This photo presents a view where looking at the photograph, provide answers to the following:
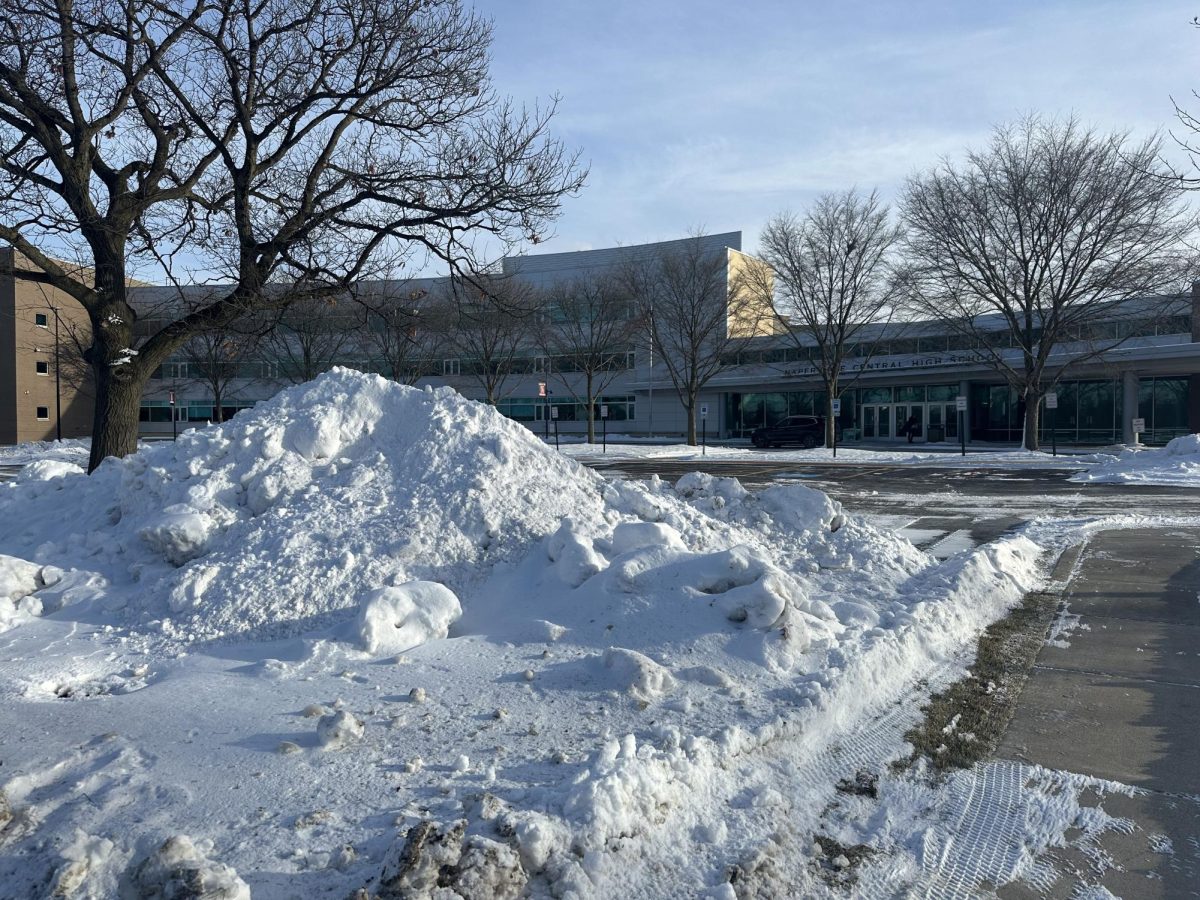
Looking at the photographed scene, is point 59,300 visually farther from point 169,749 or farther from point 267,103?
point 169,749

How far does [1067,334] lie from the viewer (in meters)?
28.6

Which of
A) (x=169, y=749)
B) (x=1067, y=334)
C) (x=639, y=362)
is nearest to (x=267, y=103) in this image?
(x=169, y=749)

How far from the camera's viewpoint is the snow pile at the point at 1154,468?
65.5 feet

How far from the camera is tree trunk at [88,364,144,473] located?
1123 centimetres

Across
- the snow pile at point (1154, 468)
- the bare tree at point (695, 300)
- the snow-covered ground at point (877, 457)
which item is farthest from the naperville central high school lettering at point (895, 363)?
the snow pile at point (1154, 468)

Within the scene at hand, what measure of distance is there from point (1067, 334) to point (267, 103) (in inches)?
1053

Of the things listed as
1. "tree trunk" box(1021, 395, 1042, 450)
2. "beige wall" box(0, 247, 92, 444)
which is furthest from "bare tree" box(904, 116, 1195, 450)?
"beige wall" box(0, 247, 92, 444)

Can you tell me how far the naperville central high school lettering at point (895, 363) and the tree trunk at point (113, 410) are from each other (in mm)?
31329

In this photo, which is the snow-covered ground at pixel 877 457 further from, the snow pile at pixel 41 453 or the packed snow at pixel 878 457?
the snow pile at pixel 41 453

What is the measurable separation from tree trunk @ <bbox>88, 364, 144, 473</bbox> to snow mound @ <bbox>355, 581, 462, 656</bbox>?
306 inches

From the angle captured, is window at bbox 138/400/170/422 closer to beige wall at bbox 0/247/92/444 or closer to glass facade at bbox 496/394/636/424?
beige wall at bbox 0/247/92/444

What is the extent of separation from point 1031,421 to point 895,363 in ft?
37.1

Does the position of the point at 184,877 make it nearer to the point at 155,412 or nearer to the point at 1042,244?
the point at 1042,244

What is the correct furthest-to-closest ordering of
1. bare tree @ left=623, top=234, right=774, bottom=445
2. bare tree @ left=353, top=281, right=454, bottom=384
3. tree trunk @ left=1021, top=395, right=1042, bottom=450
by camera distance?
bare tree @ left=623, top=234, right=774, bottom=445 → bare tree @ left=353, top=281, right=454, bottom=384 → tree trunk @ left=1021, top=395, right=1042, bottom=450
